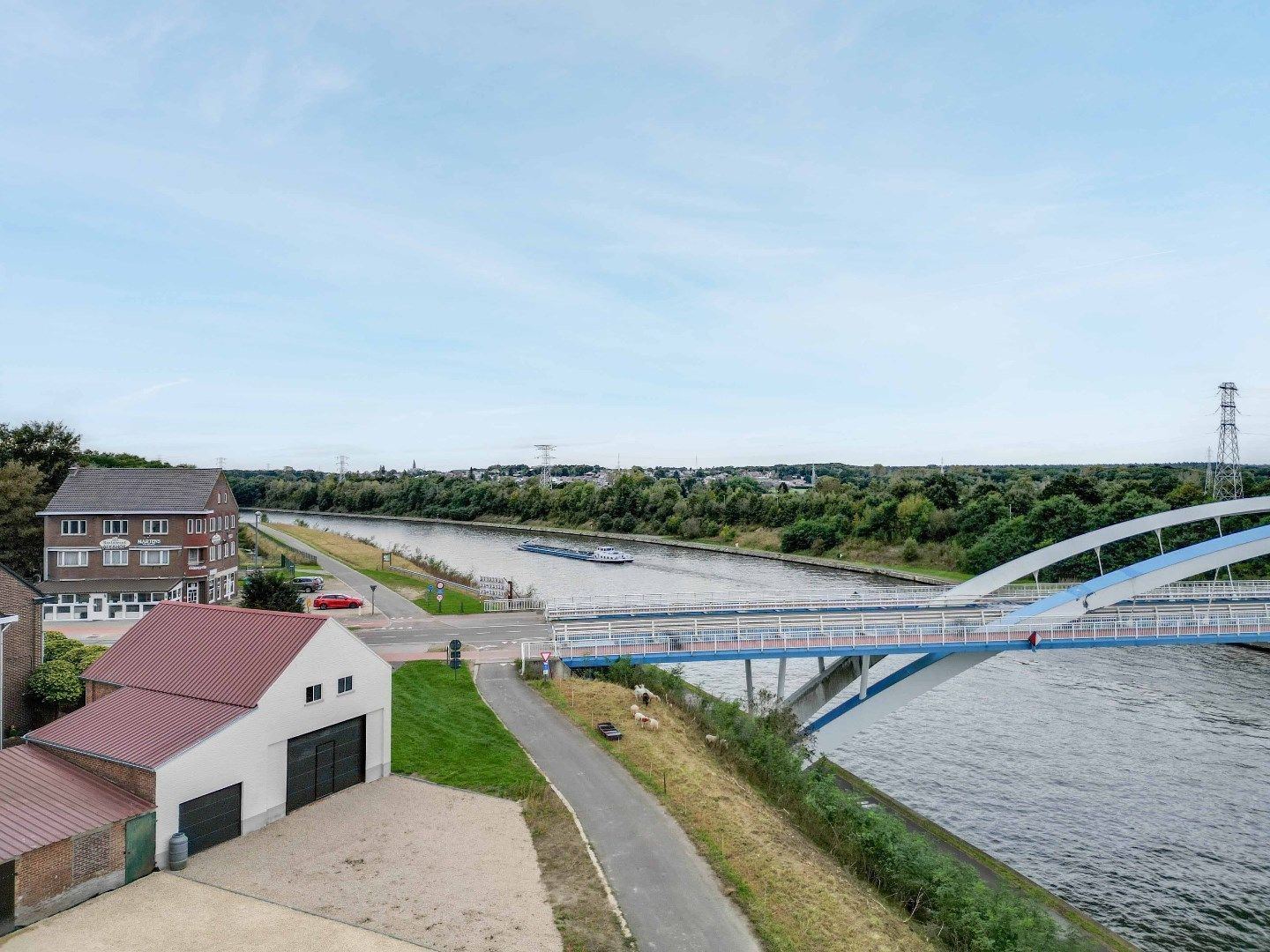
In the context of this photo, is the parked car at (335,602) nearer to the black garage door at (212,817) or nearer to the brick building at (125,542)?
the brick building at (125,542)

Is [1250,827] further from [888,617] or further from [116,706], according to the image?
[116,706]

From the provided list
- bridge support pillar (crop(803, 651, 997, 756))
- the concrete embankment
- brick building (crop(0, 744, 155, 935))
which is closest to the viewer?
brick building (crop(0, 744, 155, 935))

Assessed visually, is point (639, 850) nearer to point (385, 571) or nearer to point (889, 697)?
point (889, 697)

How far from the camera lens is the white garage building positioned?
18375mm

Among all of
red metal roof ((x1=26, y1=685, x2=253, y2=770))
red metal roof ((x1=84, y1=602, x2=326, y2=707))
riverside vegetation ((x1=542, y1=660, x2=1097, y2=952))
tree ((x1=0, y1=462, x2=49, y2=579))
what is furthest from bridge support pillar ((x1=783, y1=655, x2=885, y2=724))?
tree ((x1=0, y1=462, x2=49, y2=579))

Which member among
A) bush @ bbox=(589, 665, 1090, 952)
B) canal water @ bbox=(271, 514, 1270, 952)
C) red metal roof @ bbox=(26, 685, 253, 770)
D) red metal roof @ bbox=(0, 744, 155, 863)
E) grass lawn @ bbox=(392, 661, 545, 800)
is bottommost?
canal water @ bbox=(271, 514, 1270, 952)

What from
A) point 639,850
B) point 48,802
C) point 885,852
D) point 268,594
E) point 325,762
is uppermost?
point 268,594

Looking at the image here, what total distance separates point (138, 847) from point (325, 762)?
201 inches

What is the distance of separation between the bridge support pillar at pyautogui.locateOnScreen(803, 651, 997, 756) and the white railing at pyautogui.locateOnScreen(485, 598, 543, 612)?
70.7 feet

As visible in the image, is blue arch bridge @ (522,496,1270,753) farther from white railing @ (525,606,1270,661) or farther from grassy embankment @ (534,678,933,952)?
grassy embankment @ (534,678,933,952)

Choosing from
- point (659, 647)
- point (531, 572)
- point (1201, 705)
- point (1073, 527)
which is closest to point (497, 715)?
point (659, 647)

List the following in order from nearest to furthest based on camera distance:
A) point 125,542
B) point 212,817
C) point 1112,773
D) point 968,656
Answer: point 212,817 → point 1112,773 → point 968,656 → point 125,542

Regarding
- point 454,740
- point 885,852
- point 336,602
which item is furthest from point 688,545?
point 885,852

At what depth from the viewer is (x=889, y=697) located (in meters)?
31.8
